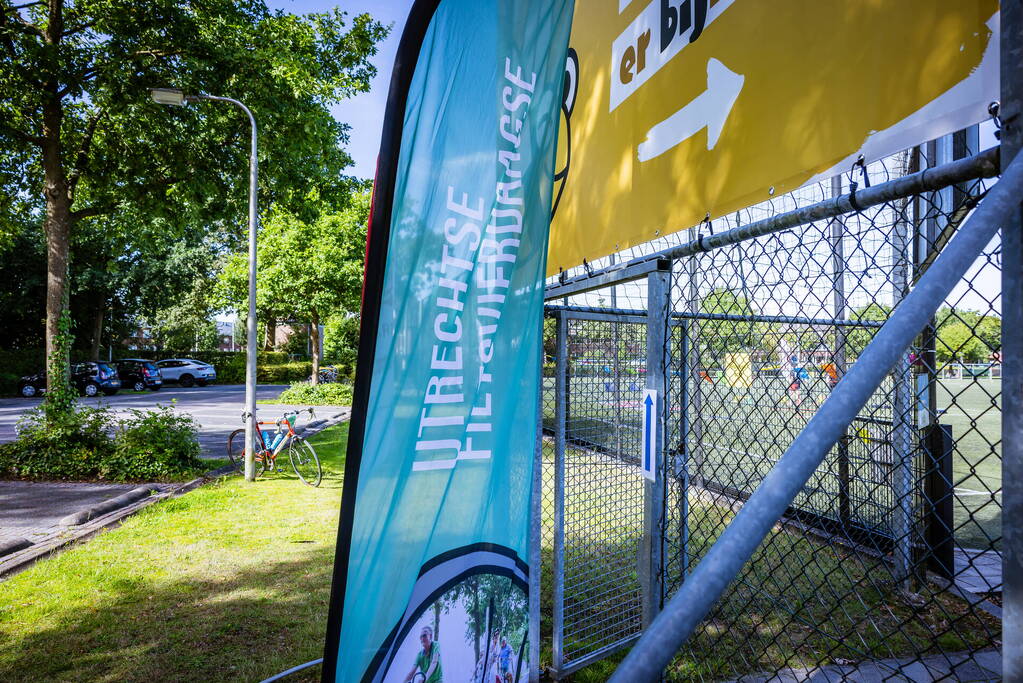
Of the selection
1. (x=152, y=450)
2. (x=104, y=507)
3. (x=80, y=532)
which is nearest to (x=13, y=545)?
(x=80, y=532)

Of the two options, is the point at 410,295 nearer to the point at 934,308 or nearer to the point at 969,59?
the point at 934,308

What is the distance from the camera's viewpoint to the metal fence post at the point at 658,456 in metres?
2.67

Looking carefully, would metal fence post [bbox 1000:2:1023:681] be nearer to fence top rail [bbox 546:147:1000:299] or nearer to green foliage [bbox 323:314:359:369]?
fence top rail [bbox 546:147:1000:299]

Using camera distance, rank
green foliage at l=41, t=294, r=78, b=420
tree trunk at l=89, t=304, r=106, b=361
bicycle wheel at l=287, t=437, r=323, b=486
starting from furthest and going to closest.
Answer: tree trunk at l=89, t=304, r=106, b=361
bicycle wheel at l=287, t=437, r=323, b=486
green foliage at l=41, t=294, r=78, b=420

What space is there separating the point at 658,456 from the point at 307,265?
60.9ft

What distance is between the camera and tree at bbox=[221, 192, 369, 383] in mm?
19359

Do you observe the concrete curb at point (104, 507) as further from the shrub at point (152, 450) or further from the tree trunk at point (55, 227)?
the tree trunk at point (55, 227)

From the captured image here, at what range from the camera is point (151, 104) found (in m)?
8.34

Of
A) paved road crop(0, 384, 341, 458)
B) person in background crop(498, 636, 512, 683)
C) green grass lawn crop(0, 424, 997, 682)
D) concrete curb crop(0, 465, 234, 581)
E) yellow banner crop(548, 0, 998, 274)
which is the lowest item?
paved road crop(0, 384, 341, 458)

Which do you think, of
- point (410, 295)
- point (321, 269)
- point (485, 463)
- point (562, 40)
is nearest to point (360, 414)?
point (410, 295)

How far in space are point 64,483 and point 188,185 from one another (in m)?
4.76

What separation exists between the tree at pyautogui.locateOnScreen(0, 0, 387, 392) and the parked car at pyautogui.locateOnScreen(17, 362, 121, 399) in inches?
675

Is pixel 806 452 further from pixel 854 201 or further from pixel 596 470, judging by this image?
pixel 596 470

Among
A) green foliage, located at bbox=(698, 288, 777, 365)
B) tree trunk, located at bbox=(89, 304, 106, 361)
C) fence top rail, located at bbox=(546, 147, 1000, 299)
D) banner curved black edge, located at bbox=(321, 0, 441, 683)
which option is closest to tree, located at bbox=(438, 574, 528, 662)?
banner curved black edge, located at bbox=(321, 0, 441, 683)
